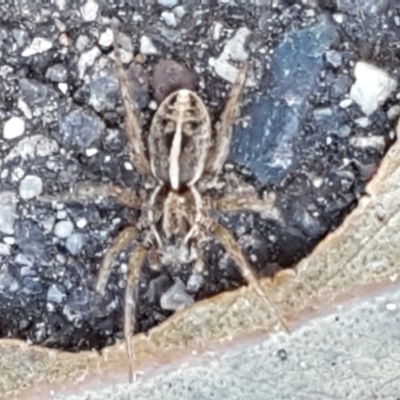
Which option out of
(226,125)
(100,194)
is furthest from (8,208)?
(226,125)

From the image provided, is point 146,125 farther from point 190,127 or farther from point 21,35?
point 21,35

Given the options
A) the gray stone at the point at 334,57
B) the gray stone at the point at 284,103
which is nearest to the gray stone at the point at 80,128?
the gray stone at the point at 284,103

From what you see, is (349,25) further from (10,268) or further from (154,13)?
(10,268)

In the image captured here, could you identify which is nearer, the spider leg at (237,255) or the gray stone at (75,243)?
the spider leg at (237,255)

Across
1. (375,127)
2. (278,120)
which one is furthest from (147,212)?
(375,127)

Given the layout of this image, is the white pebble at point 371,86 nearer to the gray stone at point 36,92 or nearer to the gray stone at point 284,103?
the gray stone at point 284,103

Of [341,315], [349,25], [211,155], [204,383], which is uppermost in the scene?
[349,25]

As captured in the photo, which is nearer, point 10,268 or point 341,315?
point 341,315
